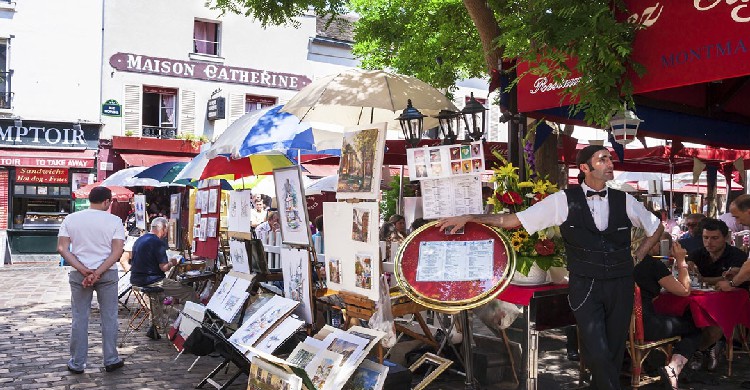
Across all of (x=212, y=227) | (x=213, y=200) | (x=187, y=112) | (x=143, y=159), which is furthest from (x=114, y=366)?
(x=187, y=112)

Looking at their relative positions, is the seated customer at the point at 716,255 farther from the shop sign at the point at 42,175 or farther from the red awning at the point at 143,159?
the shop sign at the point at 42,175

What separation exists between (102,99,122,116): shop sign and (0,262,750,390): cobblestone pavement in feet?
39.7

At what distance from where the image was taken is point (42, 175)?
66.1 ft

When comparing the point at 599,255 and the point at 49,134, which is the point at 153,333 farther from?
the point at 49,134

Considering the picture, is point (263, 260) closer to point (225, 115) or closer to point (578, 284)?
point (578, 284)

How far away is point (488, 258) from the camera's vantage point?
5.14 metres

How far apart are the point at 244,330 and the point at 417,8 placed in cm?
718

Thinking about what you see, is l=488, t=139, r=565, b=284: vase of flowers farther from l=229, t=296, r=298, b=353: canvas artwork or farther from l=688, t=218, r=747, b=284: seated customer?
l=688, t=218, r=747, b=284: seated customer

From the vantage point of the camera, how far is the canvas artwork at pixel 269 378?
4520mm

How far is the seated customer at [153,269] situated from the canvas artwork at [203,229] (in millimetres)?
479

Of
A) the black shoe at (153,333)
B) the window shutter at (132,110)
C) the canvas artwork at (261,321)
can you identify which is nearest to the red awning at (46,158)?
the window shutter at (132,110)

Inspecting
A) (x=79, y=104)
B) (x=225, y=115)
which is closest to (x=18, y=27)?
(x=79, y=104)

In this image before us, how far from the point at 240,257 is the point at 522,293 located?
3209mm

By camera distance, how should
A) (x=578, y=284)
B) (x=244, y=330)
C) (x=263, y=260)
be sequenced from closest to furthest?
(x=578, y=284), (x=244, y=330), (x=263, y=260)
